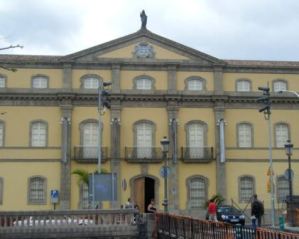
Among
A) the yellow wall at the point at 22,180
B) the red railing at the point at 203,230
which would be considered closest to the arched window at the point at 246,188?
the yellow wall at the point at 22,180

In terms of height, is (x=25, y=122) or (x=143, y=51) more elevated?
(x=143, y=51)

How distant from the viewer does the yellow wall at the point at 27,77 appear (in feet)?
138

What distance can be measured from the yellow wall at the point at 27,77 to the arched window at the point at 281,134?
16.7 metres

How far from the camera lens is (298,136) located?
1754 inches

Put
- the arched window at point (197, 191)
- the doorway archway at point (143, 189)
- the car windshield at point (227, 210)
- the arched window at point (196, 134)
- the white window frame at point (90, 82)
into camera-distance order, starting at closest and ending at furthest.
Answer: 1. the car windshield at point (227, 210)
2. the doorway archway at point (143, 189)
3. the arched window at point (197, 191)
4. the white window frame at point (90, 82)
5. the arched window at point (196, 134)

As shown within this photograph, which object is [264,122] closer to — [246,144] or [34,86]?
[246,144]

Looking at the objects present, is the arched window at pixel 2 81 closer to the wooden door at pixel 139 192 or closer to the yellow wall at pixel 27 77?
the yellow wall at pixel 27 77

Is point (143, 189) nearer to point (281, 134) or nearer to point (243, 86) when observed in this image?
point (243, 86)

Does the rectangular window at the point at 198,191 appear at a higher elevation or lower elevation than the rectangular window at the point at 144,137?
lower

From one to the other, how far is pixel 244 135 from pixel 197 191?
218 inches

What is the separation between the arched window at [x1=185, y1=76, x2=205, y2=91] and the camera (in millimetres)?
43719

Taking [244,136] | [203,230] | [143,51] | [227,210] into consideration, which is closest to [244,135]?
[244,136]

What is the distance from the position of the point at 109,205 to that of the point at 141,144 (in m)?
5.07

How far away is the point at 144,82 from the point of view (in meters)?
43.4
